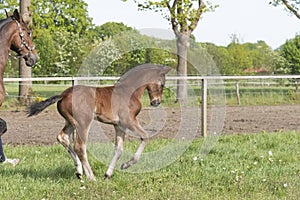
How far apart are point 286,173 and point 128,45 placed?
2.86 m

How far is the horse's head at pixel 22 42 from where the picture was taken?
667cm

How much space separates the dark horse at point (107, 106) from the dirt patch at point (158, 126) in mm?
1721

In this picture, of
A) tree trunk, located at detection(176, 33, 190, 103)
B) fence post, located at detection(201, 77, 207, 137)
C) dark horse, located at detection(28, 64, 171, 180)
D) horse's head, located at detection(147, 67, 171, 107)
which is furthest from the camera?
fence post, located at detection(201, 77, 207, 137)

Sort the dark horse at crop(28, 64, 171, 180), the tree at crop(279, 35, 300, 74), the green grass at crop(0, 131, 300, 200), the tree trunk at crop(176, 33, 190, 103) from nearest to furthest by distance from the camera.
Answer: the green grass at crop(0, 131, 300, 200), the dark horse at crop(28, 64, 171, 180), the tree trunk at crop(176, 33, 190, 103), the tree at crop(279, 35, 300, 74)

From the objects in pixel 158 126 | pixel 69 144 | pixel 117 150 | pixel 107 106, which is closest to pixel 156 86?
pixel 107 106

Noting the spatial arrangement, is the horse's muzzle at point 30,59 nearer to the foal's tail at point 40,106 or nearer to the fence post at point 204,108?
the foal's tail at point 40,106

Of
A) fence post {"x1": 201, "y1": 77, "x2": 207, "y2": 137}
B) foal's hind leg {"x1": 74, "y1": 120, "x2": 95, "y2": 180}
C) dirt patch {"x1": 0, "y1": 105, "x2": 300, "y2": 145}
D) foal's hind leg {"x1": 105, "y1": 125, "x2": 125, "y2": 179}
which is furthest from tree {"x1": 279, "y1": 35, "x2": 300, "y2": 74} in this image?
foal's hind leg {"x1": 74, "y1": 120, "x2": 95, "y2": 180}

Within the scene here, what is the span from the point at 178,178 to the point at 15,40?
8.81 feet

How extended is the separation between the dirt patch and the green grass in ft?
3.78

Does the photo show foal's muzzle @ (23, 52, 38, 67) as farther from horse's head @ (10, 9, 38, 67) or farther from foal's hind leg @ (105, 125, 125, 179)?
foal's hind leg @ (105, 125, 125, 179)

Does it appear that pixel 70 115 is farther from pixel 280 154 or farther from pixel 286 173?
pixel 280 154

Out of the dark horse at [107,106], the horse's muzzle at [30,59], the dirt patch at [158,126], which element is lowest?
the dirt patch at [158,126]

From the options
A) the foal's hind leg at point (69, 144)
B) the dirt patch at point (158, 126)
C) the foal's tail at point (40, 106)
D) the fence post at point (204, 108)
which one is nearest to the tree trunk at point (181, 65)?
the dirt patch at point (158, 126)

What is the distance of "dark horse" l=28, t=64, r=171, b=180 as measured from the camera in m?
6.67
